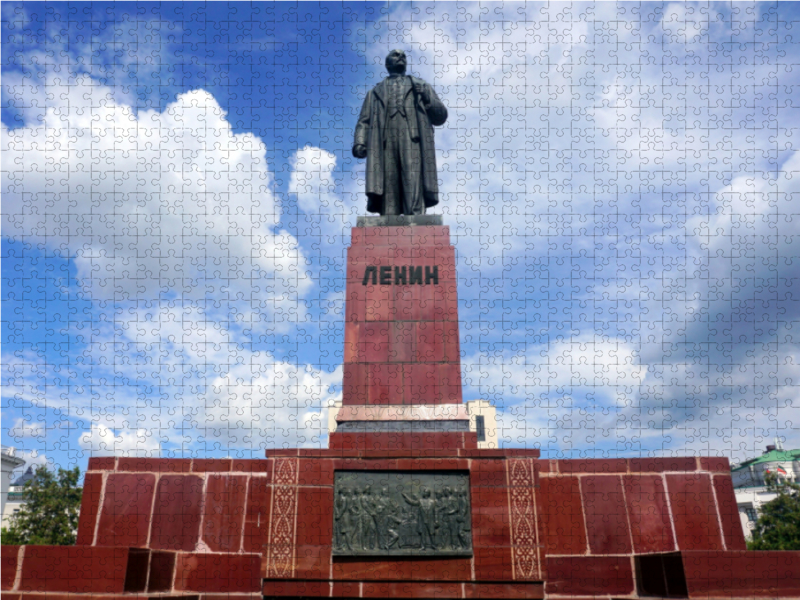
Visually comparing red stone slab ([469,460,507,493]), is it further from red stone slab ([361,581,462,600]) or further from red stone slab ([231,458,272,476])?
red stone slab ([231,458,272,476])

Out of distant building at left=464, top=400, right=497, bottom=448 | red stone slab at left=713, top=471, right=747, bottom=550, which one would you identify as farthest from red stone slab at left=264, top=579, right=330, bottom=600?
distant building at left=464, top=400, right=497, bottom=448

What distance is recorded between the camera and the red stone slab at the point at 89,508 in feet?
25.4

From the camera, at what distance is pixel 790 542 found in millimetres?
30703

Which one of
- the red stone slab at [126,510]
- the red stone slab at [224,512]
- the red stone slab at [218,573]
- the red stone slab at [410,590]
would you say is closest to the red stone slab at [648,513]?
the red stone slab at [410,590]

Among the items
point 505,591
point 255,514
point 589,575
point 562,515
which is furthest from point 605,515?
point 255,514

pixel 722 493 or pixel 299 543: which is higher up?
pixel 722 493

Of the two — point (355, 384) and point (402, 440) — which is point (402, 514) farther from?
point (355, 384)

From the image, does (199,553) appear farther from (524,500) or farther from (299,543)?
(524,500)

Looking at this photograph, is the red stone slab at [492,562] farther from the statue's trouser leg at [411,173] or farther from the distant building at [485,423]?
the distant building at [485,423]

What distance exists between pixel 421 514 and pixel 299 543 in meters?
1.45

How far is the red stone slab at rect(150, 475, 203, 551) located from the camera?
7738 millimetres

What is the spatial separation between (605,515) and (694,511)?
114 centimetres

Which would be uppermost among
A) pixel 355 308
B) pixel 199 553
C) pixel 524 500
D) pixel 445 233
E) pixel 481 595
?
pixel 445 233

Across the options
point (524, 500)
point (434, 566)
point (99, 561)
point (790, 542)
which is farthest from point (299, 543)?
point (790, 542)
